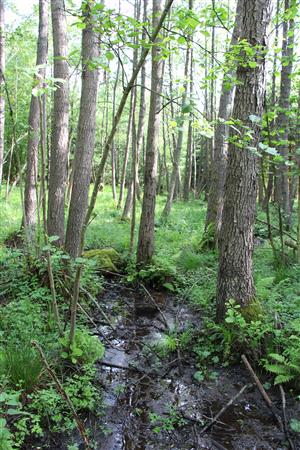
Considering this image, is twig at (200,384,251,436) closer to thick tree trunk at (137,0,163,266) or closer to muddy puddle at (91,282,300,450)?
muddy puddle at (91,282,300,450)

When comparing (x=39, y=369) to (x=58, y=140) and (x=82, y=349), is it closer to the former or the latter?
(x=82, y=349)

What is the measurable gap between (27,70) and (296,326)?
395 centimetres

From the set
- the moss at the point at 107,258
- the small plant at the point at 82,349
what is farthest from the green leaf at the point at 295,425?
the moss at the point at 107,258

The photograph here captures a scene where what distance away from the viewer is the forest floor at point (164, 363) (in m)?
3.57

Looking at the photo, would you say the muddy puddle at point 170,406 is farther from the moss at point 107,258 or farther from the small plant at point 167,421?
the moss at point 107,258

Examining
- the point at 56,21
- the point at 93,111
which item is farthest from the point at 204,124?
the point at 56,21

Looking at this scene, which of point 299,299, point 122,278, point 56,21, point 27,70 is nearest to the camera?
point 27,70

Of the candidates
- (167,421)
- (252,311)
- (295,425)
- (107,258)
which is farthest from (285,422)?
(107,258)

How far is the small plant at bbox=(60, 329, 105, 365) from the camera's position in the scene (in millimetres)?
4145

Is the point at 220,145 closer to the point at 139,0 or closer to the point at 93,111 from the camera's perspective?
the point at 93,111

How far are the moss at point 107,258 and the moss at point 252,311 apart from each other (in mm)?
3811

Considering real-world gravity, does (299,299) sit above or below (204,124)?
below

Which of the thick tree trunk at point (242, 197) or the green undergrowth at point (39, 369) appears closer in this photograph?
the green undergrowth at point (39, 369)

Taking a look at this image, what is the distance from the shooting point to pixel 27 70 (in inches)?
109
